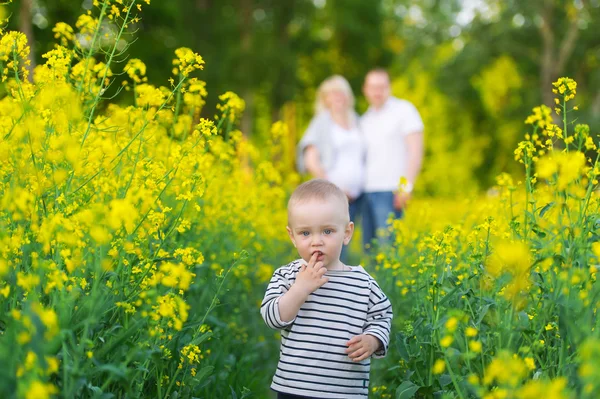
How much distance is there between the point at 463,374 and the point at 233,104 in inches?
76.4

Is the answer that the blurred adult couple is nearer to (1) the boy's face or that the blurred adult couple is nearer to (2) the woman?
(2) the woman

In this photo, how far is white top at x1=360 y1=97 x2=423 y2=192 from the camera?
656 cm

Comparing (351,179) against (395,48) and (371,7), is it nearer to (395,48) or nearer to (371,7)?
(371,7)

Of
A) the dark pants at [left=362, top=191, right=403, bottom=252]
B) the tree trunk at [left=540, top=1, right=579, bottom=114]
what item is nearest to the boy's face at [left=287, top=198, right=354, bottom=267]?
the dark pants at [left=362, top=191, right=403, bottom=252]

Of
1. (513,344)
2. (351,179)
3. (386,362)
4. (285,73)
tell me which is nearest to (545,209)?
(513,344)

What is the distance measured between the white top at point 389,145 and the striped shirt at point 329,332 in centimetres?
344

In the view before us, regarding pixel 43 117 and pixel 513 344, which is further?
pixel 43 117

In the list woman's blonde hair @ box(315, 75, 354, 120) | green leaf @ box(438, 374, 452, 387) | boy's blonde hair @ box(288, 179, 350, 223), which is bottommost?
green leaf @ box(438, 374, 452, 387)

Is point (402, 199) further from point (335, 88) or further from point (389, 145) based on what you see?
point (335, 88)

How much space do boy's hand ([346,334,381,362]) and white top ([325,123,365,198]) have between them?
11.8 feet

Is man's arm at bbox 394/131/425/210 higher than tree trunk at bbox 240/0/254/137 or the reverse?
the reverse

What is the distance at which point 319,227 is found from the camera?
306 cm

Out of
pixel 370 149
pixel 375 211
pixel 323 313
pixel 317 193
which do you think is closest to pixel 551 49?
pixel 370 149

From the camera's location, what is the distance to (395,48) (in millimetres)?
31219
